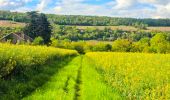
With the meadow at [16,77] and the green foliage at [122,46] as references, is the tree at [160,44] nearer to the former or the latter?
the green foliage at [122,46]

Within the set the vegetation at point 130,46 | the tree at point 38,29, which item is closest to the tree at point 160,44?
the vegetation at point 130,46

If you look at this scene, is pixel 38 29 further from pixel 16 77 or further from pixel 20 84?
pixel 20 84

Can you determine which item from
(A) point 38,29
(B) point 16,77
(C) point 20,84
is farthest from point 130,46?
(C) point 20,84

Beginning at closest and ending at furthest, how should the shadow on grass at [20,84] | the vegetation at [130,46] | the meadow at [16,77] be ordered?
1. the shadow on grass at [20,84]
2. the meadow at [16,77]
3. the vegetation at [130,46]

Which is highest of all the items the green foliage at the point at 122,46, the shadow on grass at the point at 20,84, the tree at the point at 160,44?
the shadow on grass at the point at 20,84

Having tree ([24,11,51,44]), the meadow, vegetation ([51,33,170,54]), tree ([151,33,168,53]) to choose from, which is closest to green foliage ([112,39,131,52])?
vegetation ([51,33,170,54])

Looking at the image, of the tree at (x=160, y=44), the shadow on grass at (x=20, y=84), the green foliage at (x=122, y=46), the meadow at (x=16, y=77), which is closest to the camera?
the shadow on grass at (x=20, y=84)

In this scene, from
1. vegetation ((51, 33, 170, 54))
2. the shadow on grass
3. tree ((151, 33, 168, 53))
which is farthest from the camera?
vegetation ((51, 33, 170, 54))

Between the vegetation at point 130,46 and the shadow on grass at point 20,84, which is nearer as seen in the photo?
the shadow on grass at point 20,84

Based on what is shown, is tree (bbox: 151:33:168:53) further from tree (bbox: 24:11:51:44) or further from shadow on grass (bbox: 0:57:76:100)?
shadow on grass (bbox: 0:57:76:100)

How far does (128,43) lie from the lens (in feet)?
466

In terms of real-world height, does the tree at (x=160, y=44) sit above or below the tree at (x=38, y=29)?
below

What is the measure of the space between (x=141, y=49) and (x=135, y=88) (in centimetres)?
11814

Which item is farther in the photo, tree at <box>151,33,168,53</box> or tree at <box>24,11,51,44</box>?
tree at <box>151,33,168,53</box>
